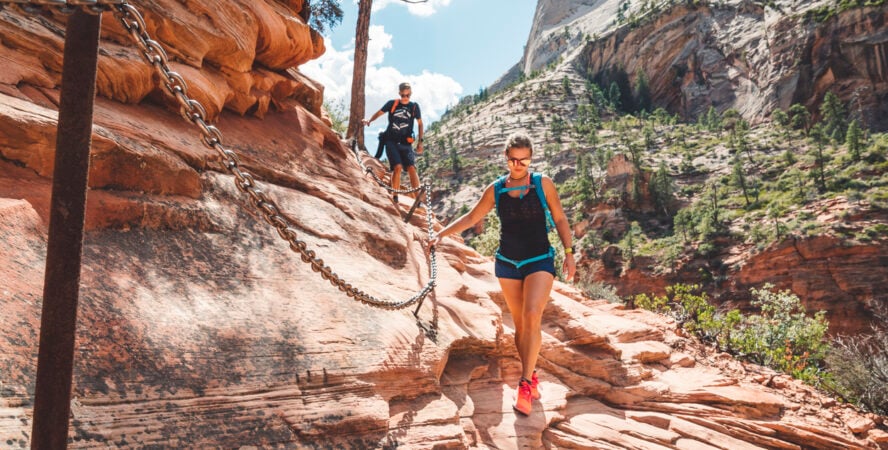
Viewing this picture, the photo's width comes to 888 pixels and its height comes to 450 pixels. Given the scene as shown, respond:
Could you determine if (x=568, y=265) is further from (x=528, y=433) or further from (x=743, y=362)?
(x=743, y=362)

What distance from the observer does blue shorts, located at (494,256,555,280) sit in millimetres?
3752

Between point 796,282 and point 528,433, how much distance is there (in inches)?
1428

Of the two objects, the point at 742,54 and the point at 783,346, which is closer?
the point at 783,346

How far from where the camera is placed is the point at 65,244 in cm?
135

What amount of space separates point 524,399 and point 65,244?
335 centimetres

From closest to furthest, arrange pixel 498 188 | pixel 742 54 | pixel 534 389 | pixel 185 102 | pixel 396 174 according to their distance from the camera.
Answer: pixel 185 102
pixel 498 188
pixel 534 389
pixel 396 174
pixel 742 54

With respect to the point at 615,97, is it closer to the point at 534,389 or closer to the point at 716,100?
the point at 716,100

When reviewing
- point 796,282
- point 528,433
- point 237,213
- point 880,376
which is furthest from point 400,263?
point 796,282

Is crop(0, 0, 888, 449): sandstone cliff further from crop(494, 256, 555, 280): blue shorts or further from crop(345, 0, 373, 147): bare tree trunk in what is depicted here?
crop(345, 0, 373, 147): bare tree trunk

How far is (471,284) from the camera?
5.88m

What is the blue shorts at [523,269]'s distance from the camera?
375cm

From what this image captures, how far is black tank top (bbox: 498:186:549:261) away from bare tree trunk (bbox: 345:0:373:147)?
24.1 feet

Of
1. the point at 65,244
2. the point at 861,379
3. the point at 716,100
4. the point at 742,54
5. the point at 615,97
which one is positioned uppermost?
the point at 742,54

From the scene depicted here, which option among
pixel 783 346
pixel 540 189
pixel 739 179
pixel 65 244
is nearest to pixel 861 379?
pixel 783 346
